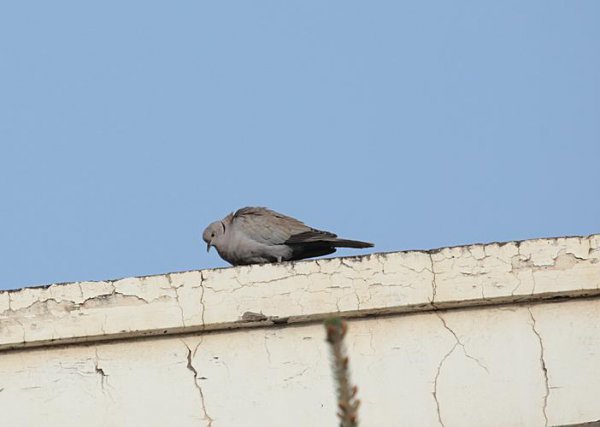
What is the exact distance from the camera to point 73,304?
5.46 metres

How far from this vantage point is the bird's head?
8273 mm

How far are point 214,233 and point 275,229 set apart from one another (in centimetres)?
63

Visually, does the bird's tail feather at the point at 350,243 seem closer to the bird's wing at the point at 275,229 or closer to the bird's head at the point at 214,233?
the bird's wing at the point at 275,229

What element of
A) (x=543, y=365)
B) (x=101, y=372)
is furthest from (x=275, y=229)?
(x=543, y=365)

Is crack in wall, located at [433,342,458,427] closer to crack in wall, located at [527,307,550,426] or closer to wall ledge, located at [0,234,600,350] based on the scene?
wall ledge, located at [0,234,600,350]

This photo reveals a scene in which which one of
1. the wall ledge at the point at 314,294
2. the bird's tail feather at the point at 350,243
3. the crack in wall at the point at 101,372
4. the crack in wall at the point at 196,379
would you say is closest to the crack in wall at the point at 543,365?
the wall ledge at the point at 314,294

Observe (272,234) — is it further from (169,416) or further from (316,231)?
(169,416)

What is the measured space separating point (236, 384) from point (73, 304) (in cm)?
84

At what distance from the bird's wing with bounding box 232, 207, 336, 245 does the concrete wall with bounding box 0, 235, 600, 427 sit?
238 cm

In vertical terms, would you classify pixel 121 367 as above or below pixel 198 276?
below

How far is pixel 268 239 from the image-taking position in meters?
7.91

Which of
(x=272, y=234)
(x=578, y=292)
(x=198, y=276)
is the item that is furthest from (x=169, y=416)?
(x=272, y=234)

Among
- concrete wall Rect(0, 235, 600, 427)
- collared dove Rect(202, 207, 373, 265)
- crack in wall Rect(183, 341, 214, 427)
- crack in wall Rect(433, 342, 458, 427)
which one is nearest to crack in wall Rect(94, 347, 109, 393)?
concrete wall Rect(0, 235, 600, 427)

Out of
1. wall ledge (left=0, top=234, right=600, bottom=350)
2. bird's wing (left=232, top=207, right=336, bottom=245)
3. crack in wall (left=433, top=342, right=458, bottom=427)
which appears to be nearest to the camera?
crack in wall (left=433, top=342, right=458, bottom=427)
